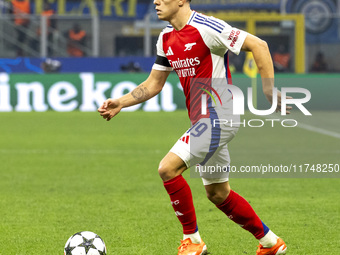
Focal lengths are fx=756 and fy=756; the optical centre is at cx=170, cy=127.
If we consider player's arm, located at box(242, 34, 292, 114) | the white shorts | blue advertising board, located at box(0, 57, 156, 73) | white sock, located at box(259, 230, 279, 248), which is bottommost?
blue advertising board, located at box(0, 57, 156, 73)

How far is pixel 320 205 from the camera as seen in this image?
25.3 ft

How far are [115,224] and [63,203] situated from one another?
131 centimetres

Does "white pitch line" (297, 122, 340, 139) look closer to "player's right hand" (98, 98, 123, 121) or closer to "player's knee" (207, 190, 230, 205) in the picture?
"player's knee" (207, 190, 230, 205)

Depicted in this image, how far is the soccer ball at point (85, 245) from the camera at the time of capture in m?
5.08

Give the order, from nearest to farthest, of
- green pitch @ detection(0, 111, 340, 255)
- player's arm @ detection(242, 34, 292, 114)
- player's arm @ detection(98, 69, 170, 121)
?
player's arm @ detection(242, 34, 292, 114) → player's arm @ detection(98, 69, 170, 121) → green pitch @ detection(0, 111, 340, 255)

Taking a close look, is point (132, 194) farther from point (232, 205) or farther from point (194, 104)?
point (194, 104)

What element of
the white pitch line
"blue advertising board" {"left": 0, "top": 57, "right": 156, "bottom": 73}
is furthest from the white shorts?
"blue advertising board" {"left": 0, "top": 57, "right": 156, "bottom": 73}

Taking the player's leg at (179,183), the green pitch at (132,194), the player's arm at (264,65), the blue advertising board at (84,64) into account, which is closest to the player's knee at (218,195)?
the player's leg at (179,183)

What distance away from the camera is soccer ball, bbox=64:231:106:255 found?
508 centimetres

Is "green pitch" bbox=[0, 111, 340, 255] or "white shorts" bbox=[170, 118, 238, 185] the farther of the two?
"green pitch" bbox=[0, 111, 340, 255]

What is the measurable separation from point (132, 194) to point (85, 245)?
332cm

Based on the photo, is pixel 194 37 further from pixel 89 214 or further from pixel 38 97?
pixel 38 97

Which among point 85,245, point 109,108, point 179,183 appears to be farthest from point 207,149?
point 85,245

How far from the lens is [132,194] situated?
842 centimetres
